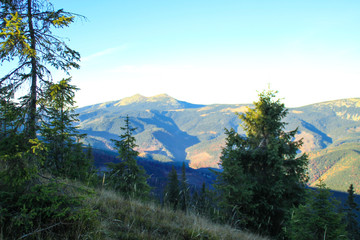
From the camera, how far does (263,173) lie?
508 inches

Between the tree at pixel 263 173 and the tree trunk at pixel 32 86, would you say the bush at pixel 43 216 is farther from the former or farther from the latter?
the tree at pixel 263 173

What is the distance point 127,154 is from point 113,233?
17.2m

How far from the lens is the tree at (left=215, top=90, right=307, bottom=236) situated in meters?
10.4

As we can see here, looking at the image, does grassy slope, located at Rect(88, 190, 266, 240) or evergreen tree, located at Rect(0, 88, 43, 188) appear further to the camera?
grassy slope, located at Rect(88, 190, 266, 240)

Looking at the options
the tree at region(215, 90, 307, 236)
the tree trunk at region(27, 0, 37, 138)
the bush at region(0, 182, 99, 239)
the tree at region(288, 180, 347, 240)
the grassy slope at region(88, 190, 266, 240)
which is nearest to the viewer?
the bush at region(0, 182, 99, 239)

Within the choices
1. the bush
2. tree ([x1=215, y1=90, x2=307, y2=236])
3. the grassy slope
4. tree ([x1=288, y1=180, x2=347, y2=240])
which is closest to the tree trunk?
the bush

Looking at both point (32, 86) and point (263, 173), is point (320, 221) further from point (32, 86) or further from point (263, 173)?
point (32, 86)

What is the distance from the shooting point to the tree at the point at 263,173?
10.4m

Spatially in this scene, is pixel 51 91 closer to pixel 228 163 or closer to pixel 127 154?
pixel 228 163

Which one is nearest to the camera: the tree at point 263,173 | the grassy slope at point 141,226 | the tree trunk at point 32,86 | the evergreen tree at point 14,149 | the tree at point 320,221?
the evergreen tree at point 14,149

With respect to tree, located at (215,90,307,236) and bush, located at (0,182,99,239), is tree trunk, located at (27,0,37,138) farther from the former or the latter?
tree, located at (215,90,307,236)

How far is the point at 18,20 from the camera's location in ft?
12.2

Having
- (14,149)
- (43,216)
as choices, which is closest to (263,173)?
(43,216)

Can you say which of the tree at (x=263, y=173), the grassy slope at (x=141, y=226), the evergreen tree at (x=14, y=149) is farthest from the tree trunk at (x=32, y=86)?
the tree at (x=263, y=173)
